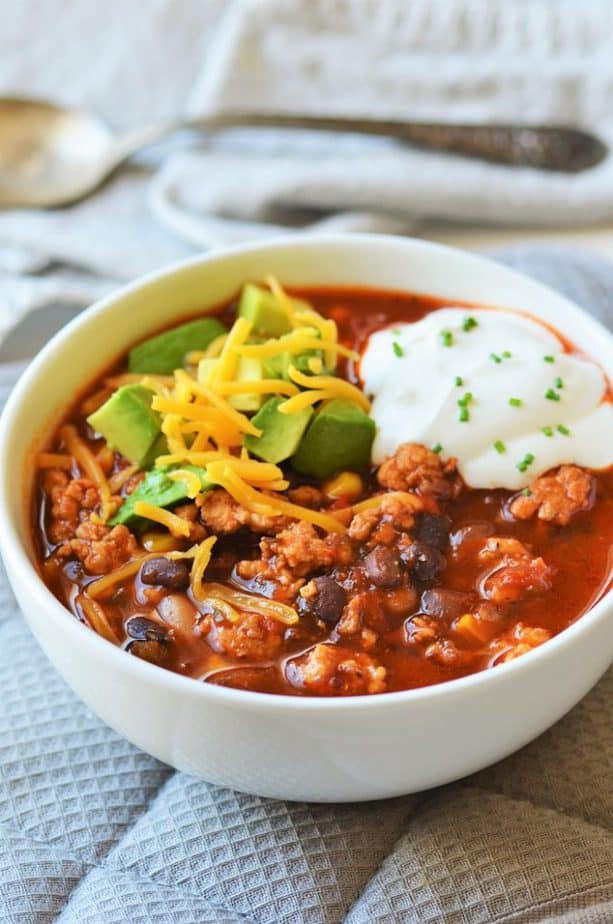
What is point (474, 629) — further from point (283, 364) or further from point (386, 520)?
point (283, 364)

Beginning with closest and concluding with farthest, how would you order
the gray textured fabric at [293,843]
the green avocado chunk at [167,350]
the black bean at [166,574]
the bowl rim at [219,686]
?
1. the bowl rim at [219,686]
2. the gray textured fabric at [293,843]
3. the black bean at [166,574]
4. the green avocado chunk at [167,350]

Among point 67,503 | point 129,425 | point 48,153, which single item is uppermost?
point 129,425

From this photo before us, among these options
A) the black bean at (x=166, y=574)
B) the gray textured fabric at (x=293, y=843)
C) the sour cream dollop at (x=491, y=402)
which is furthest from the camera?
the sour cream dollop at (x=491, y=402)

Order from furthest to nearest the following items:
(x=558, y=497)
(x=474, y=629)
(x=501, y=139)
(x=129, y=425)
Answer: (x=501, y=139) → (x=129, y=425) → (x=558, y=497) → (x=474, y=629)

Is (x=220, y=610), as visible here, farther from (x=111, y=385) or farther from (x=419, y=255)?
(x=419, y=255)

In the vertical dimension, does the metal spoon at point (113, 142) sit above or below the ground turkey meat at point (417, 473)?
below

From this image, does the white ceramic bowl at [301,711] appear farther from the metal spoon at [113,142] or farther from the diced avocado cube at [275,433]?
→ the metal spoon at [113,142]

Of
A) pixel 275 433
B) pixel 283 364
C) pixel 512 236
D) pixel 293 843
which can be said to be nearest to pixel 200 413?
pixel 275 433

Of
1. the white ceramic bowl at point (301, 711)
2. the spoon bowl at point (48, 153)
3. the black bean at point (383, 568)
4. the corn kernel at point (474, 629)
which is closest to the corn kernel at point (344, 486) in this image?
the black bean at point (383, 568)
